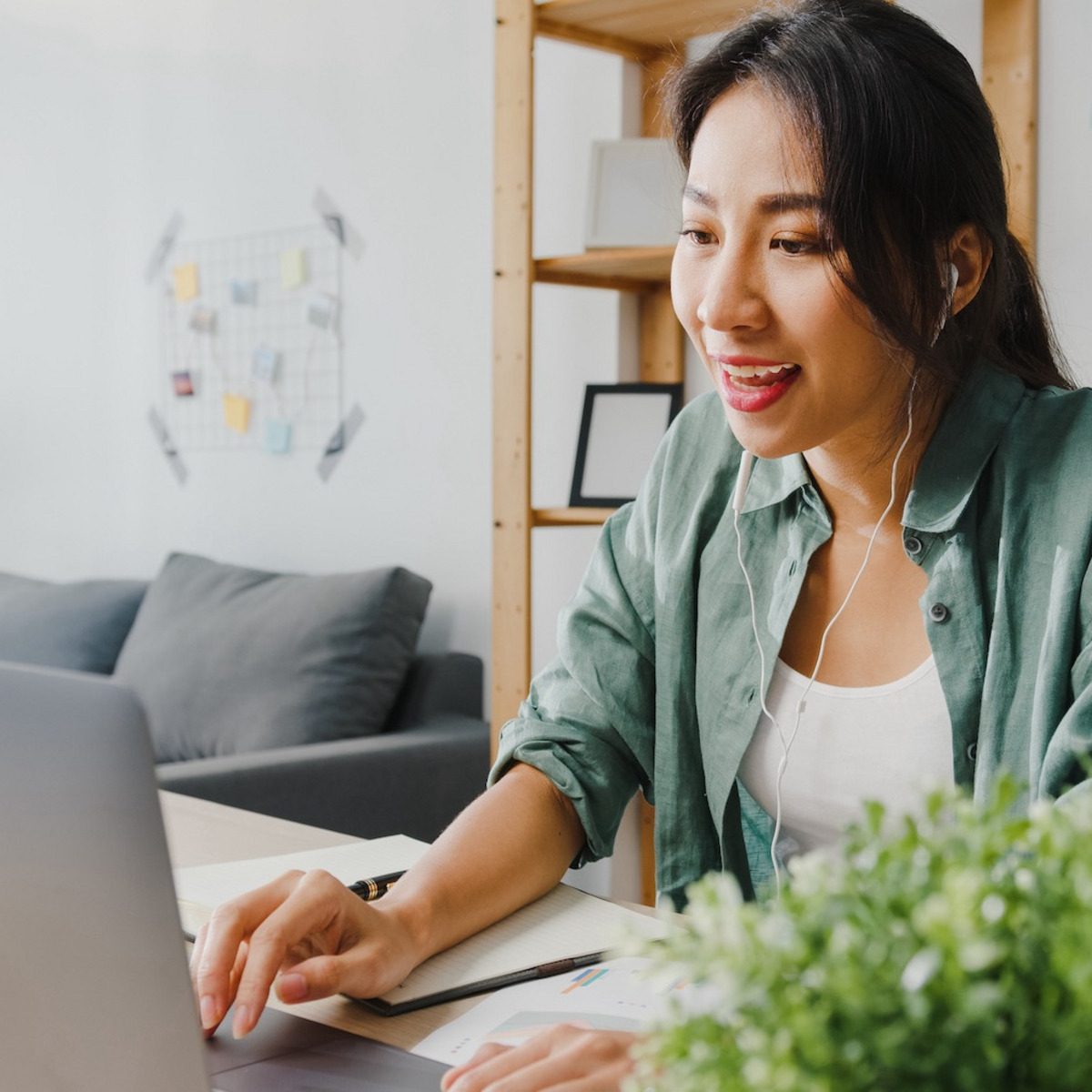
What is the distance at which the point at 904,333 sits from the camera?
1.09 meters

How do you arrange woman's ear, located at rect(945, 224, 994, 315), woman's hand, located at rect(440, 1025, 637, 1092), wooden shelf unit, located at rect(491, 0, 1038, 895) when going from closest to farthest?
woman's hand, located at rect(440, 1025, 637, 1092) → woman's ear, located at rect(945, 224, 994, 315) → wooden shelf unit, located at rect(491, 0, 1038, 895)

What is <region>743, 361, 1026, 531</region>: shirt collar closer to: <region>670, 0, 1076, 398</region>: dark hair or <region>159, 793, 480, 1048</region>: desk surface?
<region>670, 0, 1076, 398</region>: dark hair

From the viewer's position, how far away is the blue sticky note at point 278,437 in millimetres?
3277

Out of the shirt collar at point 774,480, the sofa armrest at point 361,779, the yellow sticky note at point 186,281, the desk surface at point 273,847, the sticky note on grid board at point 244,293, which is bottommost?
Answer: the sofa armrest at point 361,779

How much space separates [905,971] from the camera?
0.34 meters

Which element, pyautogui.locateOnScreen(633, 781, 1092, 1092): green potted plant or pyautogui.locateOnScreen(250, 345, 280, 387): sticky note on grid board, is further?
pyautogui.locateOnScreen(250, 345, 280, 387): sticky note on grid board

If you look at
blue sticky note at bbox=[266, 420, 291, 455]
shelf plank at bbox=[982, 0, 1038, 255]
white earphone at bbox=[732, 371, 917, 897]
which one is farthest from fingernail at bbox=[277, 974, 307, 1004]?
blue sticky note at bbox=[266, 420, 291, 455]

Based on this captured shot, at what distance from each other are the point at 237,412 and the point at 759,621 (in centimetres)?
238

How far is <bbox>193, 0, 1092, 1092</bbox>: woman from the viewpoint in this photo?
1.06 metres

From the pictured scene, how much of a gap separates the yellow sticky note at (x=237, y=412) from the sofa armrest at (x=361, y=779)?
1.06 metres

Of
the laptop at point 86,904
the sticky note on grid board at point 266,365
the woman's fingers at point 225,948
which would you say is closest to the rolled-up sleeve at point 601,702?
the woman's fingers at point 225,948

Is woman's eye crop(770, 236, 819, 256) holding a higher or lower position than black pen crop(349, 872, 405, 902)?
higher

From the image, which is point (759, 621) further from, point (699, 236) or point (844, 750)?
point (699, 236)

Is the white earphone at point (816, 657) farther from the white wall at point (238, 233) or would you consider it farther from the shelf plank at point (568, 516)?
the white wall at point (238, 233)
